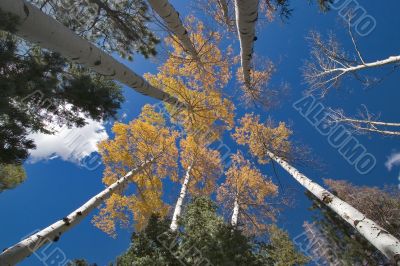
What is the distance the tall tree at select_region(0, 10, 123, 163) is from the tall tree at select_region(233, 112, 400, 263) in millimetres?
4827

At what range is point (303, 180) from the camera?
23.3 ft

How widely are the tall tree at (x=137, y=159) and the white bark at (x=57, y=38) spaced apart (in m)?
6.68

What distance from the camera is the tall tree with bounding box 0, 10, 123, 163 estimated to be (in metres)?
3.67

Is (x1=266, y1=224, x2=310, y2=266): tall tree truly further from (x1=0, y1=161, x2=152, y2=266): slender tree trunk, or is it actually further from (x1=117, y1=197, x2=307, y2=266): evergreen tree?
(x1=0, y1=161, x2=152, y2=266): slender tree trunk

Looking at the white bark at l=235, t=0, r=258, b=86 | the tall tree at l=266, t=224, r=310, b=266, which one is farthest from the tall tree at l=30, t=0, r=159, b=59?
the tall tree at l=266, t=224, r=310, b=266

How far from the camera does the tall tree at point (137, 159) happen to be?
34.6 ft

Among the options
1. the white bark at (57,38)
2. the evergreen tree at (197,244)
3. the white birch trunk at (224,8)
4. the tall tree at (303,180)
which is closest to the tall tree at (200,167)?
the tall tree at (303,180)

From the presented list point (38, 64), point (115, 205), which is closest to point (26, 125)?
point (38, 64)

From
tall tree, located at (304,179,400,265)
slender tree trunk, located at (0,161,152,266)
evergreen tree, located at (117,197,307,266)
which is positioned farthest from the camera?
tall tree, located at (304,179,400,265)

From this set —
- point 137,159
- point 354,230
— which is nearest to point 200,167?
point 137,159

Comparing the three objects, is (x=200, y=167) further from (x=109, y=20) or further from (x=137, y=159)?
(x=109, y=20)

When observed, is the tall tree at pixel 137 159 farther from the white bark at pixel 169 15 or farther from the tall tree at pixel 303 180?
the white bark at pixel 169 15

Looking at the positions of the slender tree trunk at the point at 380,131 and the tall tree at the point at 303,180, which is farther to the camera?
the slender tree trunk at the point at 380,131

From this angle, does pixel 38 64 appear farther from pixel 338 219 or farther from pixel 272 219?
pixel 272 219
